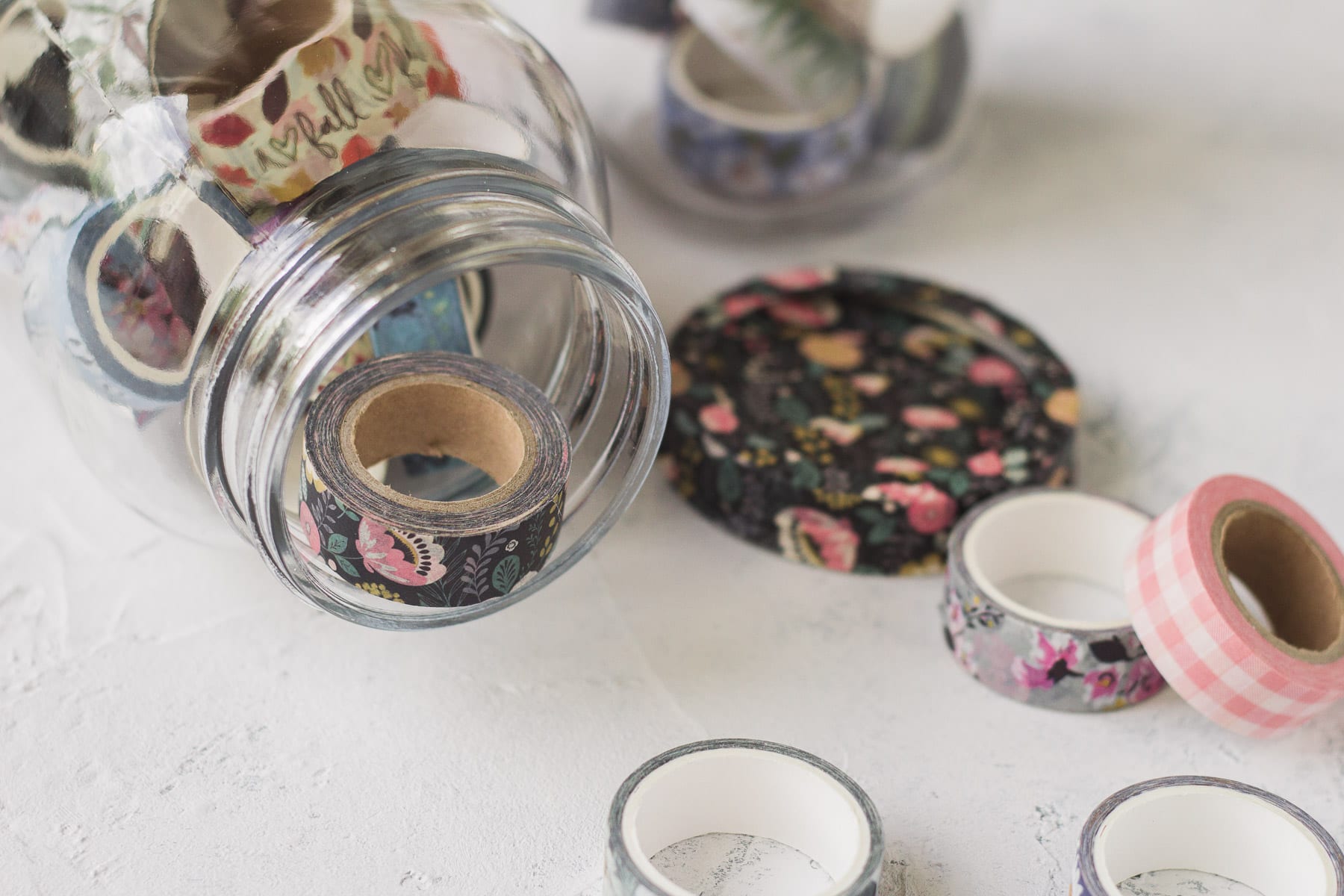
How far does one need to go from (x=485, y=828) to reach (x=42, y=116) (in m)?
0.42

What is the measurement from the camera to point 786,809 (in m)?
0.66

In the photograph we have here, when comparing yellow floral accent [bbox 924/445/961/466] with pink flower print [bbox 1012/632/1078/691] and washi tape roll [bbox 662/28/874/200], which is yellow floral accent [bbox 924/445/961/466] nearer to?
pink flower print [bbox 1012/632/1078/691]

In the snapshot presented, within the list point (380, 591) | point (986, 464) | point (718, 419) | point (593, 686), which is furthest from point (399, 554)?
point (986, 464)

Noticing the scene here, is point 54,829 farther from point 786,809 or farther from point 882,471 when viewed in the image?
point 882,471

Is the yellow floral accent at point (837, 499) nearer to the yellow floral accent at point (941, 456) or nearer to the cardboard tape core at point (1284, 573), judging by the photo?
the yellow floral accent at point (941, 456)

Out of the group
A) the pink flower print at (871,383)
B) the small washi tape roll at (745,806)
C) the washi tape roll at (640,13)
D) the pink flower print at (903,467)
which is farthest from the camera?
the washi tape roll at (640,13)

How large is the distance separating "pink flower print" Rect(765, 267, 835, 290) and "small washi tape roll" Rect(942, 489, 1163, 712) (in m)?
0.25

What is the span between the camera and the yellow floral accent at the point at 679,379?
89 cm

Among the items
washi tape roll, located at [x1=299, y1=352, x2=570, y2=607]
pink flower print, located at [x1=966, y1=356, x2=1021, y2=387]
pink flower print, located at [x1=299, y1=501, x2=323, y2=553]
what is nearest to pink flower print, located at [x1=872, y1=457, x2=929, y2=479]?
pink flower print, located at [x1=966, y1=356, x2=1021, y2=387]

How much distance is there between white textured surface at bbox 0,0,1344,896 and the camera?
2.23 ft

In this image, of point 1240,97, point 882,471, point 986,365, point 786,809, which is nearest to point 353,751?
point 786,809

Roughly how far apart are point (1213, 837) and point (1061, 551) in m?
0.21

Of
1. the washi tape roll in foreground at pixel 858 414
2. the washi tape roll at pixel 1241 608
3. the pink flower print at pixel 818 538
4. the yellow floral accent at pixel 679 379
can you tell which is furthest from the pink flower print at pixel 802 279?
the washi tape roll at pixel 1241 608

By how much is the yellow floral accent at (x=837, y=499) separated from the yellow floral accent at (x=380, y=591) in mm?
261
